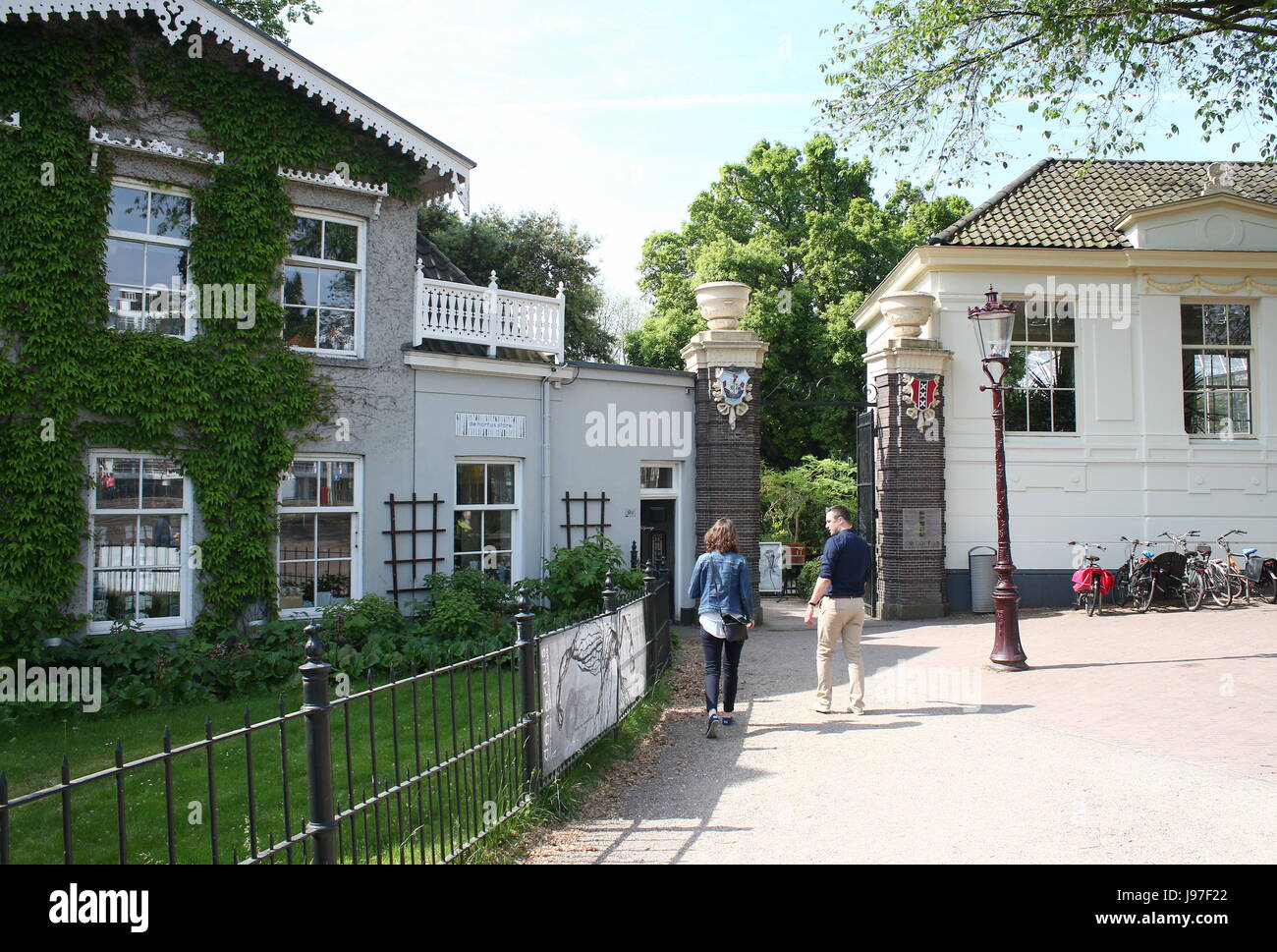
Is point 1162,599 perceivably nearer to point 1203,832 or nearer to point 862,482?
point 862,482

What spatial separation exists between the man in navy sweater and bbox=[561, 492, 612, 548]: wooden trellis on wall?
19.4 feet

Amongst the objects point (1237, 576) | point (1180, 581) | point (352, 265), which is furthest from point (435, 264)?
point (1237, 576)

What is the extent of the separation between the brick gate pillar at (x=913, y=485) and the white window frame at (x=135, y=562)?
11.7 metres

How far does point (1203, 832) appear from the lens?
5379mm

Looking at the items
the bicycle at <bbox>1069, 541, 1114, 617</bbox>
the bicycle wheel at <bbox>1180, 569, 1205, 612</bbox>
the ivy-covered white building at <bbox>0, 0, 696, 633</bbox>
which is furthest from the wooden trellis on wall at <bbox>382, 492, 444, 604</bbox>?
the bicycle wheel at <bbox>1180, 569, 1205, 612</bbox>

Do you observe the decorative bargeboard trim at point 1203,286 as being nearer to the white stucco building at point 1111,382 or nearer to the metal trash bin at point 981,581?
the white stucco building at point 1111,382

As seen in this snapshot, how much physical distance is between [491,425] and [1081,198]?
13838 mm

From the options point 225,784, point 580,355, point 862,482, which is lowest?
point 225,784

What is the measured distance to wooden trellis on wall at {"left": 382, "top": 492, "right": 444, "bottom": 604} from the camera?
40.8 feet

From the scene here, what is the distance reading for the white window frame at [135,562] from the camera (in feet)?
34.2

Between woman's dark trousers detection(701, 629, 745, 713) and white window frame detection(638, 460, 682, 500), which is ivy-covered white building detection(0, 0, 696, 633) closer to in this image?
white window frame detection(638, 460, 682, 500)

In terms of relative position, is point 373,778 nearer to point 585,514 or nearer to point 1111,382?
point 585,514

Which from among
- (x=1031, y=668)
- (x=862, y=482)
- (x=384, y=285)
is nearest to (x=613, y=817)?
(x=1031, y=668)

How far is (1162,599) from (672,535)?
9147 millimetres
